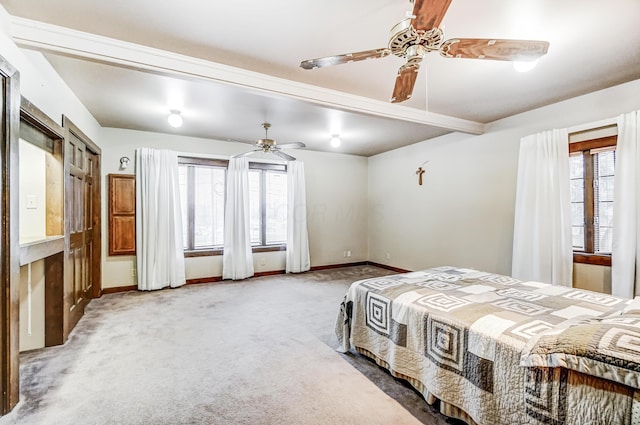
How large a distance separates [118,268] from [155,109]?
2556 millimetres

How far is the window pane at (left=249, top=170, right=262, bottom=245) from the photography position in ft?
18.4

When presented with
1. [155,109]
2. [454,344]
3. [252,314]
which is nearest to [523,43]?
[454,344]

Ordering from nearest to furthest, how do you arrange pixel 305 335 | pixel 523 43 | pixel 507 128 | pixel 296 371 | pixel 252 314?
pixel 523 43 → pixel 296 371 → pixel 305 335 → pixel 252 314 → pixel 507 128

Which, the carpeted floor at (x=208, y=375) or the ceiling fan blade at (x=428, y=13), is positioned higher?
the ceiling fan blade at (x=428, y=13)

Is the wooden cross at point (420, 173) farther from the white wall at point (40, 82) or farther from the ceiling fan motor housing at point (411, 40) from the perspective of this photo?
the white wall at point (40, 82)

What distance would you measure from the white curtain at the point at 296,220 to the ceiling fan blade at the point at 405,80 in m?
3.68

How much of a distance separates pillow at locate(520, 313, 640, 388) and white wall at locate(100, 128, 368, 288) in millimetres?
4822

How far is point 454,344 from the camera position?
1689 mm

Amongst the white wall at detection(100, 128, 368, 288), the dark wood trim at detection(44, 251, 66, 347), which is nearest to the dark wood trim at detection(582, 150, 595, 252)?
the white wall at detection(100, 128, 368, 288)

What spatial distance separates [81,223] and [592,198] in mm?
5907

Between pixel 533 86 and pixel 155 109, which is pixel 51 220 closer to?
pixel 155 109

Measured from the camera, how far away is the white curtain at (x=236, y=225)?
16.9ft

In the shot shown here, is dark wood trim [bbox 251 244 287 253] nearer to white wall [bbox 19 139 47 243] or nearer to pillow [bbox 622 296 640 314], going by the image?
white wall [bbox 19 139 47 243]

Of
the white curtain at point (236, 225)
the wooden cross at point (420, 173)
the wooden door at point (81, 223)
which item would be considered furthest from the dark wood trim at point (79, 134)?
the wooden cross at point (420, 173)
